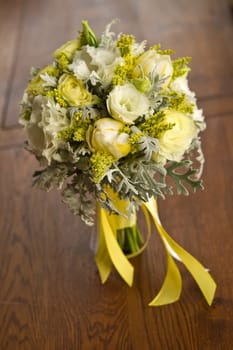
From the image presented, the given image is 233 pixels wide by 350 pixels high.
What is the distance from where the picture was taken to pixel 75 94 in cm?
92

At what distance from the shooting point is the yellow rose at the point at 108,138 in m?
0.89

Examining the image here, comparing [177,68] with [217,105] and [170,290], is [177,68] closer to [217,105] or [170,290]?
[170,290]


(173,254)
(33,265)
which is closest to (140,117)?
(173,254)

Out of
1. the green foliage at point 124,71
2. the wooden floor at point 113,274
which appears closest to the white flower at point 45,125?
the green foliage at point 124,71

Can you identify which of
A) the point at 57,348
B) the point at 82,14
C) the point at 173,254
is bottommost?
the point at 57,348

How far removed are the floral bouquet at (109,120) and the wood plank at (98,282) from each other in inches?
7.8

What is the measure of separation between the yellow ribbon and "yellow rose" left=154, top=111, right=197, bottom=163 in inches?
7.1

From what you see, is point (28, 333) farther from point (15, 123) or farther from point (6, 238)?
point (15, 123)

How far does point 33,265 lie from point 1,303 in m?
0.11

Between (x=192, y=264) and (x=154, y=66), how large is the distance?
1.36 ft

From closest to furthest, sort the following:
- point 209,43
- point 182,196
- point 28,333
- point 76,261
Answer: point 28,333
point 76,261
point 182,196
point 209,43

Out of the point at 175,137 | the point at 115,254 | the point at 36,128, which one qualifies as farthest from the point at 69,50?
the point at 115,254

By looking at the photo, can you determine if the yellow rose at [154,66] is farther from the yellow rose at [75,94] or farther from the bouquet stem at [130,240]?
the bouquet stem at [130,240]

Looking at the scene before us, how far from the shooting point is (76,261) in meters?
1.17
